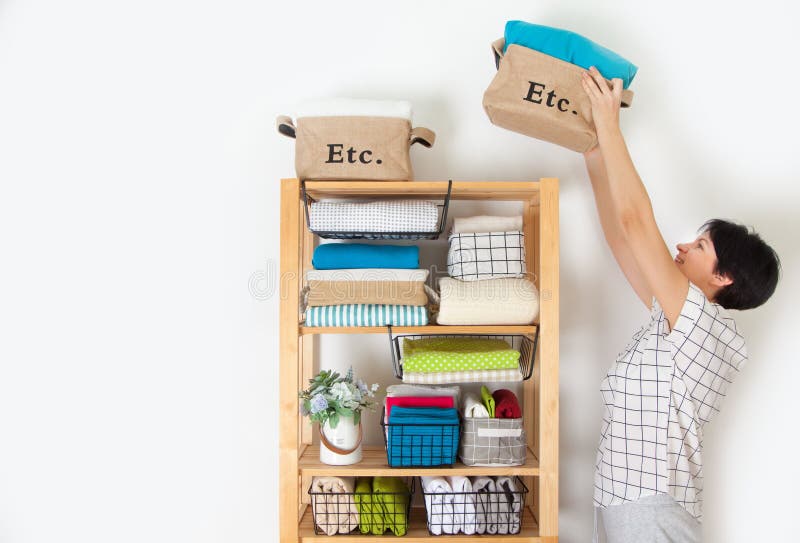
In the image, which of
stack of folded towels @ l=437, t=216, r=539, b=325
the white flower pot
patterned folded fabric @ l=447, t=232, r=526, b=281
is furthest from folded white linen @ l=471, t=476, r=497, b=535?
patterned folded fabric @ l=447, t=232, r=526, b=281

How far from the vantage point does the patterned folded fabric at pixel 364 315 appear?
5.52ft

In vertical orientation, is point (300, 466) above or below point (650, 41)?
below

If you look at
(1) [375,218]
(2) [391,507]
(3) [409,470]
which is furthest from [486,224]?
(2) [391,507]

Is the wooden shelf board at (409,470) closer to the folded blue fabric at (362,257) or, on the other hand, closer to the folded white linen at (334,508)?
the folded white linen at (334,508)

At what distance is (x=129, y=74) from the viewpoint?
6.66 ft

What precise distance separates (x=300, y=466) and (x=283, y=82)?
45.3 inches

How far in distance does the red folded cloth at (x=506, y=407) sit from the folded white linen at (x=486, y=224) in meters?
0.47

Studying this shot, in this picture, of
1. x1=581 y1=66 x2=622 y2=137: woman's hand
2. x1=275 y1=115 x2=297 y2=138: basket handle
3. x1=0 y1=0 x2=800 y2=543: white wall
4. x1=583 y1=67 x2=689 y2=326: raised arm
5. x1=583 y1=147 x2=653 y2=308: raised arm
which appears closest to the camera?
x1=583 y1=67 x2=689 y2=326: raised arm

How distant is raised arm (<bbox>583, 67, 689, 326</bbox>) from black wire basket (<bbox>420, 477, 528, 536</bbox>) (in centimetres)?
64

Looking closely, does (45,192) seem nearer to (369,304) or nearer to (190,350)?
(190,350)

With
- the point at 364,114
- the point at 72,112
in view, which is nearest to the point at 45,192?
the point at 72,112

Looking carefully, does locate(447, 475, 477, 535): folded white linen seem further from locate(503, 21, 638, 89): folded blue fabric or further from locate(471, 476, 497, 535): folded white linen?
locate(503, 21, 638, 89): folded blue fabric

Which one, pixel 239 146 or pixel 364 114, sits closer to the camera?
pixel 364 114

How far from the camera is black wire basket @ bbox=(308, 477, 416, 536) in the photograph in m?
1.71
